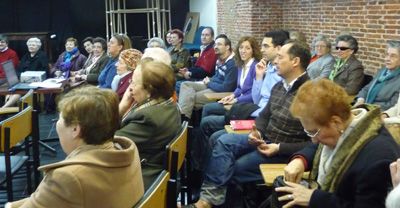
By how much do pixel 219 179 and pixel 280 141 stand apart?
1.75 ft

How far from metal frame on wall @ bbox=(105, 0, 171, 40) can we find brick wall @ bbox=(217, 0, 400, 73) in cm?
146

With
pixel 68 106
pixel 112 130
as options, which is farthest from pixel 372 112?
pixel 68 106

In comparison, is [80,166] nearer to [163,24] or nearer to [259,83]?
[259,83]

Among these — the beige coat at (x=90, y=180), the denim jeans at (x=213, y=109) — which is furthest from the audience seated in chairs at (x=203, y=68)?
the beige coat at (x=90, y=180)

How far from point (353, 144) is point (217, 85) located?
4.04 m

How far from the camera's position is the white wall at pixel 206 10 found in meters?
12.0

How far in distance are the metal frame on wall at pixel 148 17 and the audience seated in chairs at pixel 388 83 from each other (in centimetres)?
718

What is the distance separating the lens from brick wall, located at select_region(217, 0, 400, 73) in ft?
18.7

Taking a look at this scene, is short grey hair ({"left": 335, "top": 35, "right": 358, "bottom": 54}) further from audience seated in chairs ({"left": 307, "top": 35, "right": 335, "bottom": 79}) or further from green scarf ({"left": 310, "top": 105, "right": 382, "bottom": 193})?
green scarf ({"left": 310, "top": 105, "right": 382, "bottom": 193})

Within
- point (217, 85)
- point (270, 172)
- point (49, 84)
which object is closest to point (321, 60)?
point (217, 85)

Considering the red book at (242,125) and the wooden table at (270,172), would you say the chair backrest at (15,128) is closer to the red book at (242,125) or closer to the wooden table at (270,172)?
the red book at (242,125)

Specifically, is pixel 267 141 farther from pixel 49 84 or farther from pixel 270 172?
pixel 49 84

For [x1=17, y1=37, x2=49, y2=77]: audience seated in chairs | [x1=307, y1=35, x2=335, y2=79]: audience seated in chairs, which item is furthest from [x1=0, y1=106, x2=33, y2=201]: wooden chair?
[x1=17, y1=37, x2=49, y2=77]: audience seated in chairs

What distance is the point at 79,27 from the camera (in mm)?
12484
